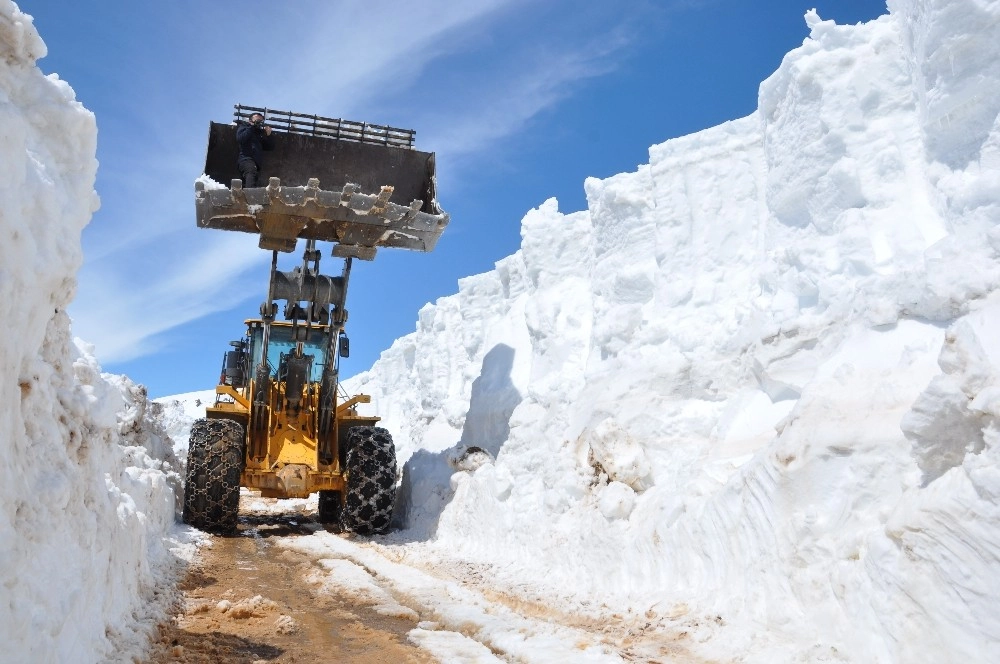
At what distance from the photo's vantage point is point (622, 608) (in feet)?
18.4

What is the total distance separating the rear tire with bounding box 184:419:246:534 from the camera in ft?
33.4

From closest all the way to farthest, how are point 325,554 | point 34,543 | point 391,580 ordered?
point 34,543 < point 391,580 < point 325,554

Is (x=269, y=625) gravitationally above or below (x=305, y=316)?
below

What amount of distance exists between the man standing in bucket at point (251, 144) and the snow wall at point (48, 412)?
21.6 feet

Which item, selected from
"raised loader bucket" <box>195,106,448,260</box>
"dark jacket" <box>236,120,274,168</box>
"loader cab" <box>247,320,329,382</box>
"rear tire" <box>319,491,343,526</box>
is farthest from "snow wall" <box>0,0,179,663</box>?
"rear tire" <box>319,491,343,526</box>

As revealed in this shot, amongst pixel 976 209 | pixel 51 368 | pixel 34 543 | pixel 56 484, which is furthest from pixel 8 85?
pixel 976 209

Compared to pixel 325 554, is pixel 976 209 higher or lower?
higher

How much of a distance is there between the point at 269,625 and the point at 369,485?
578 centimetres

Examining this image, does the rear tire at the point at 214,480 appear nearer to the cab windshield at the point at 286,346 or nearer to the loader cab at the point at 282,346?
the loader cab at the point at 282,346

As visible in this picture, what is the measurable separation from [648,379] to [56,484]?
654 centimetres

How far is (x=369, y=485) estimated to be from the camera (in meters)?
10.8

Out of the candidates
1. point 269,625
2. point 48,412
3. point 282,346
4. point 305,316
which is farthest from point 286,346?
point 48,412

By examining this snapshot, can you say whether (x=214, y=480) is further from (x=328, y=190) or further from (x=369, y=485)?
(x=328, y=190)

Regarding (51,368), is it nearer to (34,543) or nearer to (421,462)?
(34,543)
